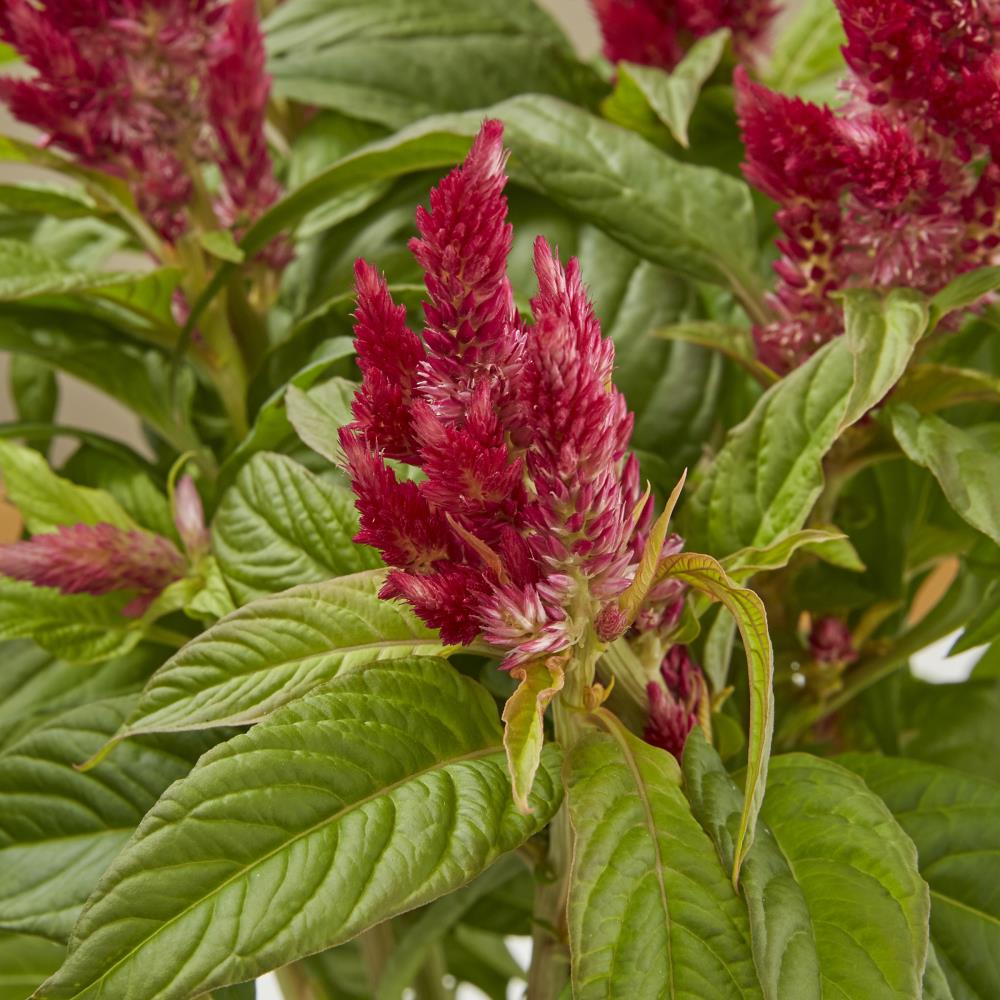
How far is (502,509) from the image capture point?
32cm

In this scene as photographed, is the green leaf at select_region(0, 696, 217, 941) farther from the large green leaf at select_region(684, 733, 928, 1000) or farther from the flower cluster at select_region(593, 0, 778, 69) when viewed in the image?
the flower cluster at select_region(593, 0, 778, 69)

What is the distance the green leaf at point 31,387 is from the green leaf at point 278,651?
0.38 meters

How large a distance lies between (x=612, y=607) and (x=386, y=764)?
74mm

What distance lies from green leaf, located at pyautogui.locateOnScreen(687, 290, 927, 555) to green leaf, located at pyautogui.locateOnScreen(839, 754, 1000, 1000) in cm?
10

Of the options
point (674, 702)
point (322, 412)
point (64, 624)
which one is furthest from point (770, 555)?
point (64, 624)

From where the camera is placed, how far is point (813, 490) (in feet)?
1.29

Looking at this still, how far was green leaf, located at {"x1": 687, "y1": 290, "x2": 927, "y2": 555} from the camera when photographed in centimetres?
39

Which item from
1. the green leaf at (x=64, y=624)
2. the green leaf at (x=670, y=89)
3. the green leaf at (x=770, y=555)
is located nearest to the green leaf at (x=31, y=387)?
the green leaf at (x=64, y=624)

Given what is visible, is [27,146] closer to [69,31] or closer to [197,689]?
[69,31]

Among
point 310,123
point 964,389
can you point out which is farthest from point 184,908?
point 310,123

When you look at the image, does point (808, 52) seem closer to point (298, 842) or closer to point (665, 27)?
point (665, 27)

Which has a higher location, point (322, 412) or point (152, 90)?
point (152, 90)

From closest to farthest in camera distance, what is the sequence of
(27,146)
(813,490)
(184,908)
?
(184,908) < (813,490) < (27,146)

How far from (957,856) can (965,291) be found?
186 mm
